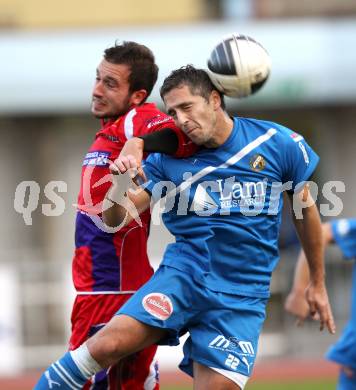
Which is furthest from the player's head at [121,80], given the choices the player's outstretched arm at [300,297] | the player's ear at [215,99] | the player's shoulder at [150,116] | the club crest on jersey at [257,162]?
the player's outstretched arm at [300,297]

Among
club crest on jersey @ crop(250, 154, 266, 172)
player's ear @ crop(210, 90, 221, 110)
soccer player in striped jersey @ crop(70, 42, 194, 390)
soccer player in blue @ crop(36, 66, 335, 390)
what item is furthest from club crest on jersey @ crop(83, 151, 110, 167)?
club crest on jersey @ crop(250, 154, 266, 172)

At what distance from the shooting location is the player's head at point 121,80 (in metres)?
6.46

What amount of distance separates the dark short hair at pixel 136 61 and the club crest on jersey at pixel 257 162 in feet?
2.87

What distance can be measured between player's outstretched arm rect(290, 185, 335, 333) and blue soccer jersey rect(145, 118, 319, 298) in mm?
304

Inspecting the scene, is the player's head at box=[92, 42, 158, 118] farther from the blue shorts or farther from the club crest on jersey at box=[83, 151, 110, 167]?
the blue shorts

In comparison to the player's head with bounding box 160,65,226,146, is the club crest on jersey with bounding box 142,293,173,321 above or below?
below

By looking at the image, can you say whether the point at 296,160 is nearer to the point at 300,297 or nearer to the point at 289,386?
the point at 300,297

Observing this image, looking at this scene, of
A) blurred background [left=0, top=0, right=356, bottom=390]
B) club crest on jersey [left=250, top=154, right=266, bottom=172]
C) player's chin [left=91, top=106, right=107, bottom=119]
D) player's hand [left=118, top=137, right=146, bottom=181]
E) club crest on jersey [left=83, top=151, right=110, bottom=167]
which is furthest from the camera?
blurred background [left=0, top=0, right=356, bottom=390]

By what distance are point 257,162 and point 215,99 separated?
402 mm

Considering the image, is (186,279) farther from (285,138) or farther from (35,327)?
(35,327)

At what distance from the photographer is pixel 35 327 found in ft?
47.3

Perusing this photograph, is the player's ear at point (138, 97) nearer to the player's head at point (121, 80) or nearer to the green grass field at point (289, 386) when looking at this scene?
the player's head at point (121, 80)

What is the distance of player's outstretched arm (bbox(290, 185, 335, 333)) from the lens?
20.7 ft

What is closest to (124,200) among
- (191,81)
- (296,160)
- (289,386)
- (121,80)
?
(191,81)
